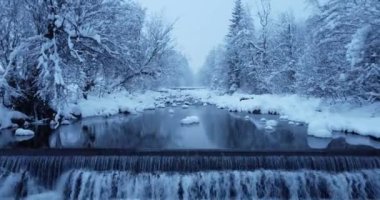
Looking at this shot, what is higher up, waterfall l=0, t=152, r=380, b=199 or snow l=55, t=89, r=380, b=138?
snow l=55, t=89, r=380, b=138

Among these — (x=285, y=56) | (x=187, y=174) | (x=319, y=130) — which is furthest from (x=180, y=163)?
(x=285, y=56)

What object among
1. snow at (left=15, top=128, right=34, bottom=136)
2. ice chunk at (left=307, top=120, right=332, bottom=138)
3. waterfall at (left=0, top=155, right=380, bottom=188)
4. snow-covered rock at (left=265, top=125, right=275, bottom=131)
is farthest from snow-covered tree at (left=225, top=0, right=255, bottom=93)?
waterfall at (left=0, top=155, right=380, bottom=188)

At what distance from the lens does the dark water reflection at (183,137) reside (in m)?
12.5

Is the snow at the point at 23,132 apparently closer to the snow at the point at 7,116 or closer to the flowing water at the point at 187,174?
the snow at the point at 7,116

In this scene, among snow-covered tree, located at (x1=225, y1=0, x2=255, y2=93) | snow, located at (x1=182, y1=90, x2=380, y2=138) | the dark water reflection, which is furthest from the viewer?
snow-covered tree, located at (x1=225, y1=0, x2=255, y2=93)

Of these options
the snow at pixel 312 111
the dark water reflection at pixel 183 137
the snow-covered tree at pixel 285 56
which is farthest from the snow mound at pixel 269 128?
the snow-covered tree at pixel 285 56

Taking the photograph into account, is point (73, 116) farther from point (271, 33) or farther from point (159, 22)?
point (271, 33)

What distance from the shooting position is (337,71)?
61.4ft

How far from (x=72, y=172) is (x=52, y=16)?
30.8 feet

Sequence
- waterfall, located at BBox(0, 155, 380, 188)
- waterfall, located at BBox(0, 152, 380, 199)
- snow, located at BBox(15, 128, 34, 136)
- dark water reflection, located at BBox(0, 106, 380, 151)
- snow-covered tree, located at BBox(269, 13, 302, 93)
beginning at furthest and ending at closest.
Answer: snow-covered tree, located at BBox(269, 13, 302, 93) < snow, located at BBox(15, 128, 34, 136) < dark water reflection, located at BBox(0, 106, 380, 151) < waterfall, located at BBox(0, 155, 380, 188) < waterfall, located at BBox(0, 152, 380, 199)

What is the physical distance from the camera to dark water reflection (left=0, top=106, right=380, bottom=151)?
1252cm

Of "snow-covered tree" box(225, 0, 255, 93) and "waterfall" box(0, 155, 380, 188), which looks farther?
"snow-covered tree" box(225, 0, 255, 93)

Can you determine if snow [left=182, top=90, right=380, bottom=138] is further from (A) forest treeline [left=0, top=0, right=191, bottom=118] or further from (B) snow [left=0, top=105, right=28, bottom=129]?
(B) snow [left=0, top=105, right=28, bottom=129]

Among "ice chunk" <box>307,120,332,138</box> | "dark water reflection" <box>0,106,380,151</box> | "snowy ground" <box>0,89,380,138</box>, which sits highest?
"snowy ground" <box>0,89,380,138</box>
